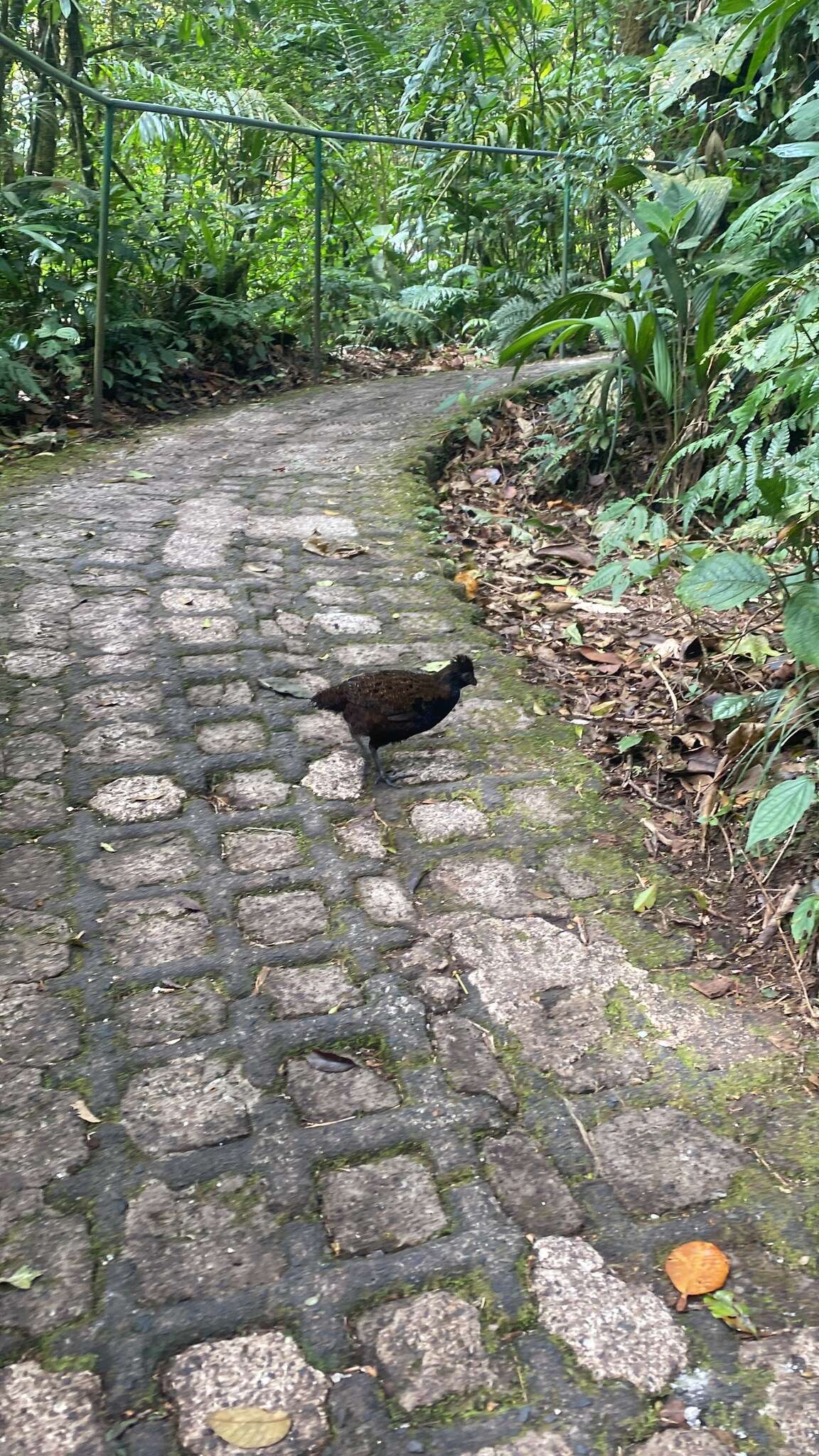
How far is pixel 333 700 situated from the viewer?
3188 mm

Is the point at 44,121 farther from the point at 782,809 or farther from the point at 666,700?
the point at 782,809

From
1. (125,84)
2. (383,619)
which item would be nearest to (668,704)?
(383,619)

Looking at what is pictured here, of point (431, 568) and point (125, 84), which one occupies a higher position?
point (125, 84)

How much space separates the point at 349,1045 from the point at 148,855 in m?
0.77

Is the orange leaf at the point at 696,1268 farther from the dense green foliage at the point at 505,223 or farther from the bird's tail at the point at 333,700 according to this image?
the bird's tail at the point at 333,700

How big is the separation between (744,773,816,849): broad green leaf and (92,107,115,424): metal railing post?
4364 millimetres

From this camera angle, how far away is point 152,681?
344cm

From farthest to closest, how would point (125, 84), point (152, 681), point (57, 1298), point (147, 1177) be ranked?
point (125, 84), point (152, 681), point (147, 1177), point (57, 1298)

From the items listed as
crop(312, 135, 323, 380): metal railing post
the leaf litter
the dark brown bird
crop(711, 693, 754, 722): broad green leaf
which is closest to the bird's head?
the dark brown bird

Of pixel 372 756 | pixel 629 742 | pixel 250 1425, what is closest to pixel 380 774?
pixel 372 756

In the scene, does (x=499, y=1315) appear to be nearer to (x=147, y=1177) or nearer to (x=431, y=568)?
(x=147, y=1177)

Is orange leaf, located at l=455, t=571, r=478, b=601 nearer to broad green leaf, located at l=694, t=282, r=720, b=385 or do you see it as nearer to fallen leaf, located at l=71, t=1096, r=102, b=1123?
broad green leaf, located at l=694, t=282, r=720, b=385

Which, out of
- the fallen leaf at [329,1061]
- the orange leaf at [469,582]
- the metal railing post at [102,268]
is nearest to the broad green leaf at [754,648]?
the orange leaf at [469,582]

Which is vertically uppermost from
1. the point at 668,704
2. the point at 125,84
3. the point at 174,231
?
the point at 125,84
